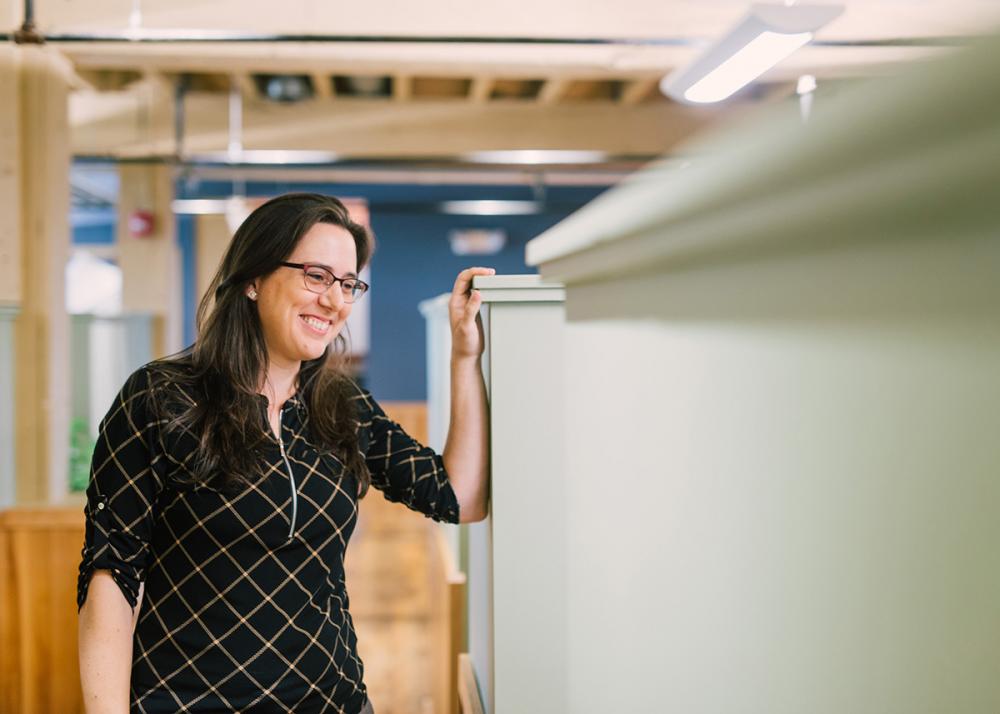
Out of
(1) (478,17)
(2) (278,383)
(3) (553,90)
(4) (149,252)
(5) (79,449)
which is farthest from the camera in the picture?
(4) (149,252)

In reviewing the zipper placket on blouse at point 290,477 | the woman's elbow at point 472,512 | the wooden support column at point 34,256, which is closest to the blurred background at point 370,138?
the wooden support column at point 34,256

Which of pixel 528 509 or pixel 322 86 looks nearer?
pixel 528 509

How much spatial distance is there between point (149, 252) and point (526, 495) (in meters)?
6.49

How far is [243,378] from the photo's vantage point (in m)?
1.73

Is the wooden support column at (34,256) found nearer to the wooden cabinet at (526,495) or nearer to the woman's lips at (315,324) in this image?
the woman's lips at (315,324)

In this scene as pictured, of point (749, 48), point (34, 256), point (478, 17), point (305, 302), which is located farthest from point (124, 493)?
point (478, 17)

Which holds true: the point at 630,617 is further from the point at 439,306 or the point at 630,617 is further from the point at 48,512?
the point at 48,512

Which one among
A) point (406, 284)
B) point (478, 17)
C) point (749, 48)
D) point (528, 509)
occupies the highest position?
point (478, 17)

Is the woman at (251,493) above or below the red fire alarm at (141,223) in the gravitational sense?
below

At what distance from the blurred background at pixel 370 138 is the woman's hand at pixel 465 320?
319 millimetres

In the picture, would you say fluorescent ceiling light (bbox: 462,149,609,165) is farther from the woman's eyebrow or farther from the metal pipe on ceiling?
the woman's eyebrow

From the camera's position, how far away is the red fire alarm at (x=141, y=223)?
7.28 metres

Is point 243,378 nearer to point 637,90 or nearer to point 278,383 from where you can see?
point 278,383

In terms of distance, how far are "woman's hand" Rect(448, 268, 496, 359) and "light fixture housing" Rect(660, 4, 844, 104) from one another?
2038 millimetres
